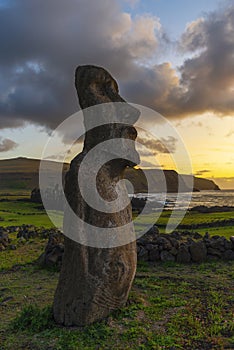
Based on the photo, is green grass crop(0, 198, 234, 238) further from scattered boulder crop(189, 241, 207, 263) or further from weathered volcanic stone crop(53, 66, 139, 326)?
weathered volcanic stone crop(53, 66, 139, 326)

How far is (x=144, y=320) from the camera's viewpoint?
941 cm

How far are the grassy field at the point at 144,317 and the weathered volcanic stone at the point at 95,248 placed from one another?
0.46 m

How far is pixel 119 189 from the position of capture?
33.9 ft

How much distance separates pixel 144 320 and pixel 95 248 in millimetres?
2255

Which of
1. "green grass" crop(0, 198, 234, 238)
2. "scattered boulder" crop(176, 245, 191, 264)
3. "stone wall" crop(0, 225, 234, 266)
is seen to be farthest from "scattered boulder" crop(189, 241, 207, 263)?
"green grass" crop(0, 198, 234, 238)

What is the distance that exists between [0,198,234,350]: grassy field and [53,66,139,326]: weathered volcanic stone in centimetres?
46

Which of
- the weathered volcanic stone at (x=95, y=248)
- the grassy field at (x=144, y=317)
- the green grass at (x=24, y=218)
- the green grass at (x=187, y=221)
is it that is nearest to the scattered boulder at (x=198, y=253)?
the grassy field at (x=144, y=317)

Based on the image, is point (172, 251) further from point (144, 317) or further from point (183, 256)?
point (144, 317)

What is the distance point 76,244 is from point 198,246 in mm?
9296

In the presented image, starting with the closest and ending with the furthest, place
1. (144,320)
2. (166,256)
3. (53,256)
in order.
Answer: (144,320) → (53,256) → (166,256)

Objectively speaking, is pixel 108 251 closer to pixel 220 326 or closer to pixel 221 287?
pixel 220 326

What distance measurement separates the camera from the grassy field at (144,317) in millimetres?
8211

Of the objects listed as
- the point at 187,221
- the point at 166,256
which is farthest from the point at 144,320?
the point at 187,221

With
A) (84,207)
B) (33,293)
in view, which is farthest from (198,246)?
(84,207)
